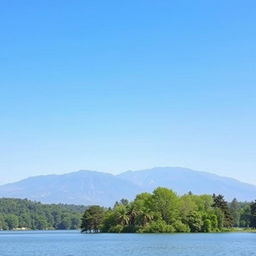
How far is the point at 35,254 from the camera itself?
67750mm

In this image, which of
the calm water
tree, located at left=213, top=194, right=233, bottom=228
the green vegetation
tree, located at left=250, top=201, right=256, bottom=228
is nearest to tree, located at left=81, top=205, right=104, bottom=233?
the green vegetation

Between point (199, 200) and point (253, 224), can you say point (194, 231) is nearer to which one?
point (199, 200)

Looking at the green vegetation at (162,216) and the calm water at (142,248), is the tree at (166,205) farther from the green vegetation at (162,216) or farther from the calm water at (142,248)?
the calm water at (142,248)

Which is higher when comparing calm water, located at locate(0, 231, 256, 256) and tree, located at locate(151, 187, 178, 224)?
tree, located at locate(151, 187, 178, 224)

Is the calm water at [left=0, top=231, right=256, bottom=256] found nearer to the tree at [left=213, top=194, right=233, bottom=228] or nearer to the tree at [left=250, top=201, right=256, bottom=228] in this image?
the tree at [left=213, top=194, right=233, bottom=228]

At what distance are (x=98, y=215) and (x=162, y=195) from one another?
94.4ft

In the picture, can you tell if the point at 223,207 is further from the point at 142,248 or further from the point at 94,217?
the point at 142,248

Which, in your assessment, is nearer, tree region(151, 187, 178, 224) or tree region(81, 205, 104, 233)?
tree region(151, 187, 178, 224)

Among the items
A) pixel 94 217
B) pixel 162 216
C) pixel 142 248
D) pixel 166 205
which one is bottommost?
pixel 142 248

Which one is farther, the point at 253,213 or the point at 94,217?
the point at 253,213

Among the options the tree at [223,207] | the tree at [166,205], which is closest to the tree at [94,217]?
the tree at [166,205]

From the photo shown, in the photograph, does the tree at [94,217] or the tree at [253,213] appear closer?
the tree at [94,217]

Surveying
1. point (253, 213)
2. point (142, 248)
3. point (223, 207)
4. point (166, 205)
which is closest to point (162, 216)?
point (166, 205)

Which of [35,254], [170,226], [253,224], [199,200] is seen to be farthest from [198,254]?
[253,224]
